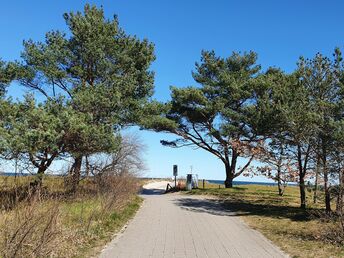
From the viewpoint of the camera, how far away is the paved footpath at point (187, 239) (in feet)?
31.7

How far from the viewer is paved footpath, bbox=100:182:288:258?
9.65 meters

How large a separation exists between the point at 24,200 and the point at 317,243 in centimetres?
813

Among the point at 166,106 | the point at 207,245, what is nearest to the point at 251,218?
the point at 207,245

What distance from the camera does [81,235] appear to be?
10180 mm

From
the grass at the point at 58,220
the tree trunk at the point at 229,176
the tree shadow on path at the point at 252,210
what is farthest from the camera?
the tree trunk at the point at 229,176

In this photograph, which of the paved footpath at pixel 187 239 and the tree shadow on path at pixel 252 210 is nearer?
the paved footpath at pixel 187 239

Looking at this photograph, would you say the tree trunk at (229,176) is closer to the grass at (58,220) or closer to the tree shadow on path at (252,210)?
the tree shadow on path at (252,210)

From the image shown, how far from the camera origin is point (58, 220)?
8.55 metres

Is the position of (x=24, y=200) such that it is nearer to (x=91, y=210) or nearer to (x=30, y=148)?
(x=91, y=210)

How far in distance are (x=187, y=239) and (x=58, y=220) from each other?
4.50m

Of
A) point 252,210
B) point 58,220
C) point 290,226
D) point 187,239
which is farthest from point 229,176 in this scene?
point 58,220

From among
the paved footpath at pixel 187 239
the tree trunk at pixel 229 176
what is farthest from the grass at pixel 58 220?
the tree trunk at pixel 229 176

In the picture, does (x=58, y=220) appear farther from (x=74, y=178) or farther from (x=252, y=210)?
(x=252, y=210)

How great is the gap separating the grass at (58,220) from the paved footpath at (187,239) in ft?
2.01
